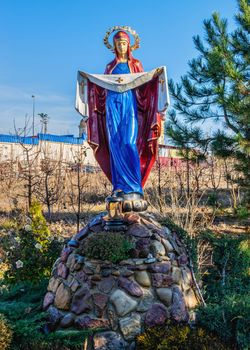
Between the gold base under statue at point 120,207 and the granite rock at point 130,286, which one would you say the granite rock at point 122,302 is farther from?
the gold base under statue at point 120,207

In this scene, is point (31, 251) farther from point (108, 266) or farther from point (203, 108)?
point (203, 108)

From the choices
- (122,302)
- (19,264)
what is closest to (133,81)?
(122,302)

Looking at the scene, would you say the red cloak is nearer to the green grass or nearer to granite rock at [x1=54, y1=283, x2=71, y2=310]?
granite rock at [x1=54, y1=283, x2=71, y2=310]

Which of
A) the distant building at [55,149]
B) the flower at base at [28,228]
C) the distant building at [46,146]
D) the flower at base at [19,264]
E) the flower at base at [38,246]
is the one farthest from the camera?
the distant building at [46,146]

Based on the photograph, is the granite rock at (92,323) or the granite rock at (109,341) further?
the granite rock at (92,323)

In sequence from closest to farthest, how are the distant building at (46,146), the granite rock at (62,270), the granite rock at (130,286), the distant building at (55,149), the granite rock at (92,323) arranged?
1. the granite rock at (92,323)
2. the granite rock at (130,286)
3. the granite rock at (62,270)
4. the distant building at (55,149)
5. the distant building at (46,146)

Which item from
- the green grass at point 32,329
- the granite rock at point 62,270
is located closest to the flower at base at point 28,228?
the green grass at point 32,329

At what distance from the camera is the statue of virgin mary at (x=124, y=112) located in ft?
16.6

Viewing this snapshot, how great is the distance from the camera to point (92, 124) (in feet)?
17.9

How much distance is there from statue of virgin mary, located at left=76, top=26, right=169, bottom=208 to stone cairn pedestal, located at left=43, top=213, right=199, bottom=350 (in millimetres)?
639

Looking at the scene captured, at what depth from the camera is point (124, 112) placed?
202 inches

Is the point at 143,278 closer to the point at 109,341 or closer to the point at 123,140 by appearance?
the point at 109,341

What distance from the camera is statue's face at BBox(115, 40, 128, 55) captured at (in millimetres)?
5207

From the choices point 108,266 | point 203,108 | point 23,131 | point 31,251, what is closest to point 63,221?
point 23,131
